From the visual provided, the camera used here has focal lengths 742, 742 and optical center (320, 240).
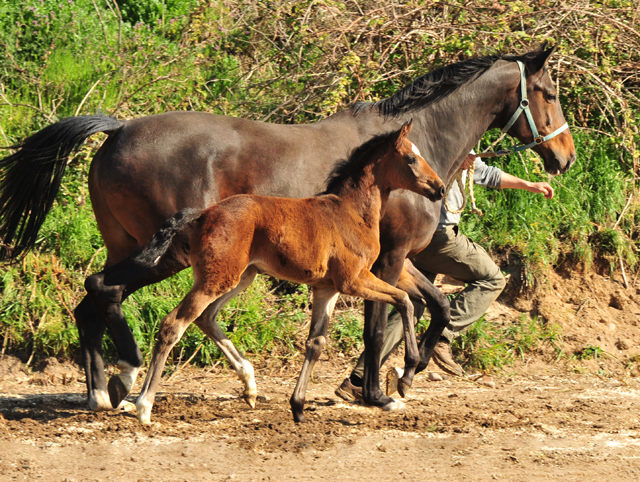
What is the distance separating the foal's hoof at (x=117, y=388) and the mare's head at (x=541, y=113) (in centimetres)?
315

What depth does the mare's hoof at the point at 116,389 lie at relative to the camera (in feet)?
14.8

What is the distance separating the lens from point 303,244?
4.18m

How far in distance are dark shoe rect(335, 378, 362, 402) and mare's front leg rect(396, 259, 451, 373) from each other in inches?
18.0

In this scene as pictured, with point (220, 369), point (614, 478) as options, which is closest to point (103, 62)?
point (220, 369)

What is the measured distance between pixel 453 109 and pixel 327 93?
2157mm

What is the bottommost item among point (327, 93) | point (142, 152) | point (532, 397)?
point (532, 397)

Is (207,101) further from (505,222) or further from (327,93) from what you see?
(505,222)

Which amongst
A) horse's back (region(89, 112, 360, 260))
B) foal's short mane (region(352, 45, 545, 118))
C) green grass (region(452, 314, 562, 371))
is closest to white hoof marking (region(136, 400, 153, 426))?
horse's back (region(89, 112, 360, 260))

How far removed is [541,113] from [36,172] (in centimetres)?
345

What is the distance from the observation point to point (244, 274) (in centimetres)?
450

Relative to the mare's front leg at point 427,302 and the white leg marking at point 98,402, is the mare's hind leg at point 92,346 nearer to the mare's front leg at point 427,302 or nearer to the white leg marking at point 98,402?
the white leg marking at point 98,402

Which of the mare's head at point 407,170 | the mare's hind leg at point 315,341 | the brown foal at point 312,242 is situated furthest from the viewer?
the mare's hind leg at point 315,341

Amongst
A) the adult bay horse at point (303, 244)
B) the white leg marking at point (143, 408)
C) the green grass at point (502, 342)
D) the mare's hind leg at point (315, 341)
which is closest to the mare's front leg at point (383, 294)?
the adult bay horse at point (303, 244)

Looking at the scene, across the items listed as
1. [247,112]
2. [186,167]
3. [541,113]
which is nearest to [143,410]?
[186,167]
